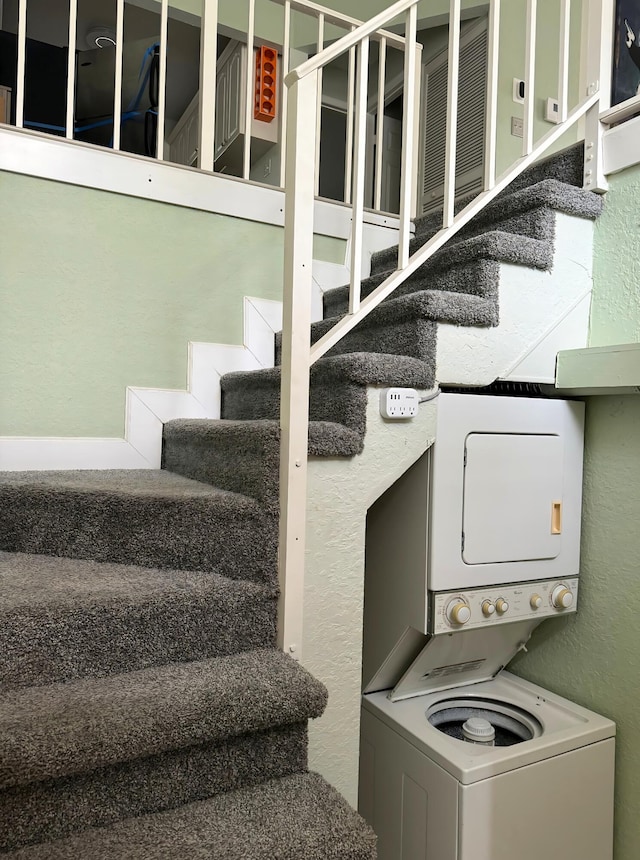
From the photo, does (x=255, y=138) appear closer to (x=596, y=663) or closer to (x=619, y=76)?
(x=619, y=76)

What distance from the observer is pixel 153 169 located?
200 cm

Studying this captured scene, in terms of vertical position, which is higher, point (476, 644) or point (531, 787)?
point (476, 644)

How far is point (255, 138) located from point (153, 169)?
0.76 m

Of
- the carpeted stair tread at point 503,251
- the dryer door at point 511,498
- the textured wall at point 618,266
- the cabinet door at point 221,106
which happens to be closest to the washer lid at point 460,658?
the dryer door at point 511,498

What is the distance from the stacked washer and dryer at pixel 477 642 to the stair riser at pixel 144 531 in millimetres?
497

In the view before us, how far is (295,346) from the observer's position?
1271 mm

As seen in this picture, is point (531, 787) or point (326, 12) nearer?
point (531, 787)

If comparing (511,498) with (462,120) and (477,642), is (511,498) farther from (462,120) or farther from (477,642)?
(462,120)

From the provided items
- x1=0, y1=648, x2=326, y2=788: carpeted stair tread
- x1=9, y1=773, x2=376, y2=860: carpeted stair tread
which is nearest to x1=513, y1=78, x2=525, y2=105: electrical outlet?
x1=0, y1=648, x2=326, y2=788: carpeted stair tread

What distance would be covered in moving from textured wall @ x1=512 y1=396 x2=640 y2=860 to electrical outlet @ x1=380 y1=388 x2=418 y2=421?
0.71 metres

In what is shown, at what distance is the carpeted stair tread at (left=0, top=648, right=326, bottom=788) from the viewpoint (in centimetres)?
91

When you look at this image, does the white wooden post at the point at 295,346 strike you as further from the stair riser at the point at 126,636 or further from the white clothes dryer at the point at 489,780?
the white clothes dryer at the point at 489,780

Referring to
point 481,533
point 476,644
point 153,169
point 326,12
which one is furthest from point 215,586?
point 326,12

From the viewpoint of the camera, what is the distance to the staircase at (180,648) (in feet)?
3.12
